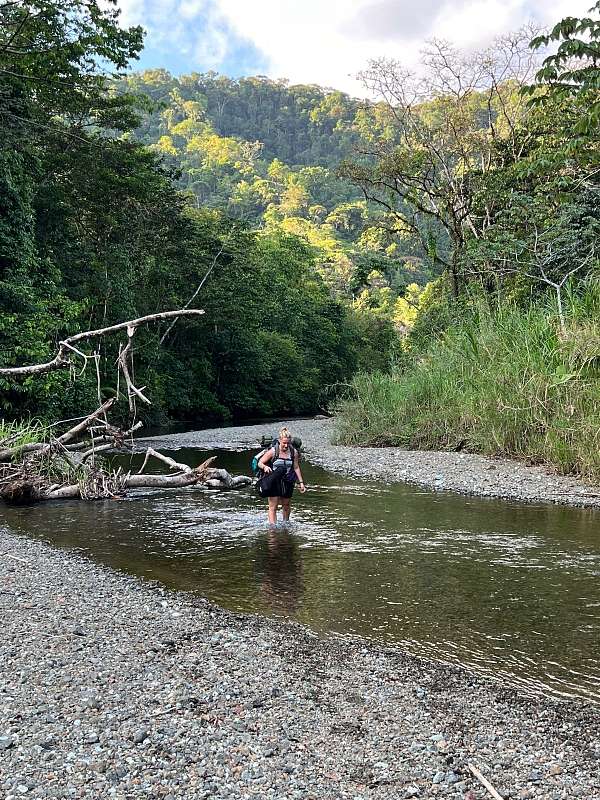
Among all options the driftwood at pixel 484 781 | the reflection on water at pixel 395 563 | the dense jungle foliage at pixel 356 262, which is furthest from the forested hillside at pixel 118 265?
the driftwood at pixel 484 781

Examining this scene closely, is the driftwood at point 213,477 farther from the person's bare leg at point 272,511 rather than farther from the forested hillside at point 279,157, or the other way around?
the forested hillside at point 279,157

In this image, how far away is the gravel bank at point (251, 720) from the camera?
11.4 ft

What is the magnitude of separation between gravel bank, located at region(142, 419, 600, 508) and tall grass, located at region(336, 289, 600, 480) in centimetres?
52

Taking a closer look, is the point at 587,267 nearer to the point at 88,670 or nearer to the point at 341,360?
the point at 88,670

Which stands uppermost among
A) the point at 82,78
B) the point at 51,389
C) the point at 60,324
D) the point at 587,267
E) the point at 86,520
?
the point at 82,78

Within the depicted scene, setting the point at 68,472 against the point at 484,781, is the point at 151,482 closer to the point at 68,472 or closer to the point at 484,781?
the point at 68,472

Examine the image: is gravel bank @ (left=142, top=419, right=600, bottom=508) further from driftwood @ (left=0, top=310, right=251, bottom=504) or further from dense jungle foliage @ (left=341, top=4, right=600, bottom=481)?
driftwood @ (left=0, top=310, right=251, bottom=504)

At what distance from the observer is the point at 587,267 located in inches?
685

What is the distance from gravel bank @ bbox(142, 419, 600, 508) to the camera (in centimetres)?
1197

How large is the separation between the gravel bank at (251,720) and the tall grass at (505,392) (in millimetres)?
8872

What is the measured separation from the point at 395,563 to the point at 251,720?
411 cm

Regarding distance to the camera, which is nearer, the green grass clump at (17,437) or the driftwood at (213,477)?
the green grass clump at (17,437)

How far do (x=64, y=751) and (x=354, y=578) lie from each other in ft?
13.6

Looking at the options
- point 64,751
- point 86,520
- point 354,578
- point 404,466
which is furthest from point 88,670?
point 404,466
